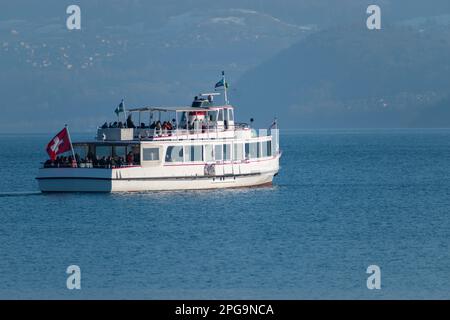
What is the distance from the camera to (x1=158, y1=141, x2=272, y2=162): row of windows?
8338cm

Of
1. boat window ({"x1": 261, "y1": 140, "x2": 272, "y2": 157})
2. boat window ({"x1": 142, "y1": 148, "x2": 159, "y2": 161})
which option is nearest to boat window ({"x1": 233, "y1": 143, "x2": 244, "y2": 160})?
boat window ({"x1": 261, "y1": 140, "x2": 272, "y2": 157})

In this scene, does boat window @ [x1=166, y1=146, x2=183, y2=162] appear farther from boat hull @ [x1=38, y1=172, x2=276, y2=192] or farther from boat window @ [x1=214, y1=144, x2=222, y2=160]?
boat window @ [x1=214, y1=144, x2=222, y2=160]

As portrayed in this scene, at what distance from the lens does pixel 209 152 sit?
86188 mm

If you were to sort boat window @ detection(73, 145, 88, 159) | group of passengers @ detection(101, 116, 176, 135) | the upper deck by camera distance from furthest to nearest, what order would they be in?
group of passengers @ detection(101, 116, 176, 135) < the upper deck < boat window @ detection(73, 145, 88, 159)

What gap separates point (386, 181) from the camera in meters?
110

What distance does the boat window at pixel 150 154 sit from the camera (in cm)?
8231

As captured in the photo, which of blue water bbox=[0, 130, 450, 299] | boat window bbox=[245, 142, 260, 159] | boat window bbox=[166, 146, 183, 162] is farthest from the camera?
boat window bbox=[245, 142, 260, 159]

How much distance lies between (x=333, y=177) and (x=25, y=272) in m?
62.5

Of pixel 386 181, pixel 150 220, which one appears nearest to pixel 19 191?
pixel 150 220

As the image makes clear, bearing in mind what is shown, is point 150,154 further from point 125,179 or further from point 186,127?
point 186,127

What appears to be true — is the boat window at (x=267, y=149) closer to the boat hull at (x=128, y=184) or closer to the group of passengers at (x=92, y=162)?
the boat hull at (x=128, y=184)

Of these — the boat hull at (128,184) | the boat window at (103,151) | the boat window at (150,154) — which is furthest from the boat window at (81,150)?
the boat window at (150,154)

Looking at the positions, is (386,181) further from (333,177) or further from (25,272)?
(25,272)

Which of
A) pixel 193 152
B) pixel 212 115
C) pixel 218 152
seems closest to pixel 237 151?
pixel 218 152
